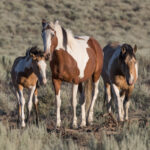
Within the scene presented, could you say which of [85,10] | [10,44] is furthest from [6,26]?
[85,10]

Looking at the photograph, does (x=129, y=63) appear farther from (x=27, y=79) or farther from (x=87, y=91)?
(x=27, y=79)

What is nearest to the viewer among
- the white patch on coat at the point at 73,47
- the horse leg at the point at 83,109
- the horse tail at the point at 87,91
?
the white patch on coat at the point at 73,47

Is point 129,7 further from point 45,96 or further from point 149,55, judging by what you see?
point 45,96

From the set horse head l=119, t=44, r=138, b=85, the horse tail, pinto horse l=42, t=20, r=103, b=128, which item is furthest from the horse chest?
horse head l=119, t=44, r=138, b=85

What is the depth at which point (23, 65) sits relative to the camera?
26.9ft

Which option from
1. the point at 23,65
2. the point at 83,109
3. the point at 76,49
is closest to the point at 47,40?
the point at 76,49

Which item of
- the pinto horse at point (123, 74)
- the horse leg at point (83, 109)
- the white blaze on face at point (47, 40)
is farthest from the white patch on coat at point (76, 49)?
the horse leg at point (83, 109)

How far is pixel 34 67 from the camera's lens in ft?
24.5

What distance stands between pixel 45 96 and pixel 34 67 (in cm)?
233

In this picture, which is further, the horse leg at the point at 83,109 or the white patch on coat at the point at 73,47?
the horse leg at the point at 83,109

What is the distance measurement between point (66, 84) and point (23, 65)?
4.04 metres

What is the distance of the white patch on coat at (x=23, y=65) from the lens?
315 inches

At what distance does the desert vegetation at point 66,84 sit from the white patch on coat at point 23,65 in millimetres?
1300

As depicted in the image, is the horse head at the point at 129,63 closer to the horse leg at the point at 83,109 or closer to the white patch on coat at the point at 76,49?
the white patch on coat at the point at 76,49
